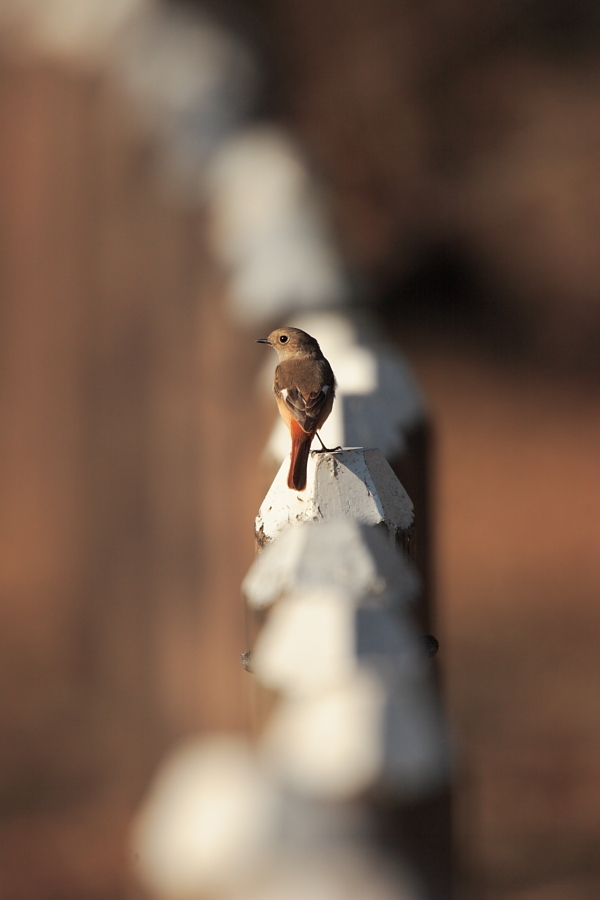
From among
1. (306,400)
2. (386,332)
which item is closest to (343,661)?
(306,400)

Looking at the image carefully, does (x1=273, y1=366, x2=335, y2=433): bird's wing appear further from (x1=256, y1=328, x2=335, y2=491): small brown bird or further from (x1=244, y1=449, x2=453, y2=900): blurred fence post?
(x1=244, y1=449, x2=453, y2=900): blurred fence post

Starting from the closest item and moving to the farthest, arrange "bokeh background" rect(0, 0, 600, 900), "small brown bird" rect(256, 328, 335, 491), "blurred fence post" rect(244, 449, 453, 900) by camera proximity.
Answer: "blurred fence post" rect(244, 449, 453, 900), "small brown bird" rect(256, 328, 335, 491), "bokeh background" rect(0, 0, 600, 900)

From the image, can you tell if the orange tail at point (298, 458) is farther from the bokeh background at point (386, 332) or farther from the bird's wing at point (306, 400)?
the bokeh background at point (386, 332)

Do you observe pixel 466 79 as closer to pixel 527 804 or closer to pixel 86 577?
pixel 86 577

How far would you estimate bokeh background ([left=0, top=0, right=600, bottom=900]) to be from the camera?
1.28 m

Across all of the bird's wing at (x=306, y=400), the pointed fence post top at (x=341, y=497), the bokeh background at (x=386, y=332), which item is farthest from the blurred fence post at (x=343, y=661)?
the bokeh background at (x=386, y=332)

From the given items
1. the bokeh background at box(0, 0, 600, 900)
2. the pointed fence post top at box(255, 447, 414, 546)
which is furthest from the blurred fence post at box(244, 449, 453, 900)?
the bokeh background at box(0, 0, 600, 900)

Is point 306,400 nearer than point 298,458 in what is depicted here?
No

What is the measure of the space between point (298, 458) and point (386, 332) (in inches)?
34.1

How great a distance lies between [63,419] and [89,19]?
62 cm

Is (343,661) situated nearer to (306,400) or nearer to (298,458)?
(298,458)

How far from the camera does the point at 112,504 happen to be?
150cm

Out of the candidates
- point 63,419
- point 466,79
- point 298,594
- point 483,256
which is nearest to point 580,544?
point 483,256

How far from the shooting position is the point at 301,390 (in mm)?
541
